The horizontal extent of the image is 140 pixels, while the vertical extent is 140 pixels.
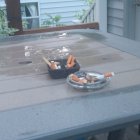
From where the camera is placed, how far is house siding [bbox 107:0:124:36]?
13.7 feet

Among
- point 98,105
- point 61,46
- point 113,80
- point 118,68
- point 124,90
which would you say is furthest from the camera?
point 61,46

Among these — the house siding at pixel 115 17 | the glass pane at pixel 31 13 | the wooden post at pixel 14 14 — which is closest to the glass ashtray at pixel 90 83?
the wooden post at pixel 14 14

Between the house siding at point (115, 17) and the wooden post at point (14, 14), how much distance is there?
4.41 feet

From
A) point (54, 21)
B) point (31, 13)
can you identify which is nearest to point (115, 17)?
point (54, 21)

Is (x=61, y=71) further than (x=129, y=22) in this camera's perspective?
No

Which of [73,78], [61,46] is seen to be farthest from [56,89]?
[61,46]

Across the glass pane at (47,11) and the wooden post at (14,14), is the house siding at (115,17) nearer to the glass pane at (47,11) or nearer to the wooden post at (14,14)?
the wooden post at (14,14)

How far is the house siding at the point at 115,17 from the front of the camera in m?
4.18

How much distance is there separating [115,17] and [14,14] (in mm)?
1496

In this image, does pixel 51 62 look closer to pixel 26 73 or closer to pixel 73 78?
pixel 26 73

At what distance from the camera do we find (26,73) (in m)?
1.69

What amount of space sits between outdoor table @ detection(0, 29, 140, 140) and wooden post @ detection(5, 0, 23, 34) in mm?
1350

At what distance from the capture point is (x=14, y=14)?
3393mm

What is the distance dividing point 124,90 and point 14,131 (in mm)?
497
